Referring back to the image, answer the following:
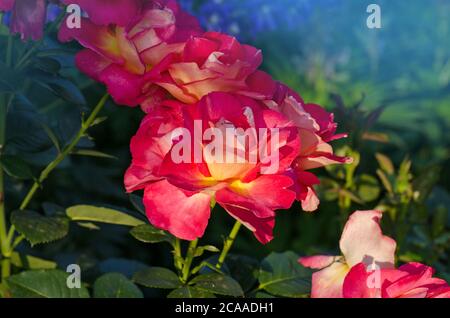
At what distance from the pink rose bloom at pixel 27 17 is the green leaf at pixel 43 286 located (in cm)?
29

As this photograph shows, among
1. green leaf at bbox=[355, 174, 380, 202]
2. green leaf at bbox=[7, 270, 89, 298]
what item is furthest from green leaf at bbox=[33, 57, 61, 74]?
green leaf at bbox=[355, 174, 380, 202]

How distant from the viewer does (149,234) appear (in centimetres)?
101

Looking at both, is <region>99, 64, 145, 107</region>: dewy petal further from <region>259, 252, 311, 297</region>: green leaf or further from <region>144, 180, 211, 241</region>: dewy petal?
<region>259, 252, 311, 297</region>: green leaf

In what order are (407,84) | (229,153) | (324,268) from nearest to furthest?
1. (229,153)
2. (324,268)
3. (407,84)

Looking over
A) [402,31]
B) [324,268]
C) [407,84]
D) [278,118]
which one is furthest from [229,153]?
[402,31]

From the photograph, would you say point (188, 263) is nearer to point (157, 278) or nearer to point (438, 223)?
point (157, 278)

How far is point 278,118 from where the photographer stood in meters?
0.88

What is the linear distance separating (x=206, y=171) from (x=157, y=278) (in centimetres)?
20

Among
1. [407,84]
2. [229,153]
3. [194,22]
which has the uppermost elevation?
[194,22]

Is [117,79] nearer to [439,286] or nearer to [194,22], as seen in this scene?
Answer: [194,22]

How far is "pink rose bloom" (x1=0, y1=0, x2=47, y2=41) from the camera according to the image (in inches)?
38.5

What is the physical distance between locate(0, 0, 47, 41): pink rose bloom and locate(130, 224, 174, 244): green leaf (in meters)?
0.24

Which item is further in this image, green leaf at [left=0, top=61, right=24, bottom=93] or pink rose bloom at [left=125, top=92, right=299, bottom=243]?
green leaf at [left=0, top=61, right=24, bottom=93]
